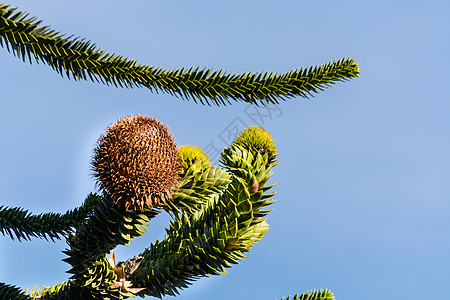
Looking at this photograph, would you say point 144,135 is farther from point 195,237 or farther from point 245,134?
point 245,134

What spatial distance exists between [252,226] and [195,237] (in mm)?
412

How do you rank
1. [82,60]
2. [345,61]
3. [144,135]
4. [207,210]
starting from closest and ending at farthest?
[144,135], [82,60], [207,210], [345,61]

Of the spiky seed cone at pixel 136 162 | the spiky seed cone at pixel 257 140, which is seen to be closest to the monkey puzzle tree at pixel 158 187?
the spiky seed cone at pixel 136 162

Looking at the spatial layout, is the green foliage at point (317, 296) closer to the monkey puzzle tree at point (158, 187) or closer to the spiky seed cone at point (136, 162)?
the monkey puzzle tree at point (158, 187)

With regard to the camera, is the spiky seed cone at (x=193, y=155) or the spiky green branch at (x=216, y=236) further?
the spiky seed cone at (x=193, y=155)

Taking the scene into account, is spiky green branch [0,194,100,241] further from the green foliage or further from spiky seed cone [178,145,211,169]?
the green foliage

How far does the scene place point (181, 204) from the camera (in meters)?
3.64

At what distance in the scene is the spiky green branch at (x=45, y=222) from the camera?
4609 mm

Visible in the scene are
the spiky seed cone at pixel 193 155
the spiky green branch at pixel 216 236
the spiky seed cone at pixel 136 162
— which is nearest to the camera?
the spiky seed cone at pixel 136 162

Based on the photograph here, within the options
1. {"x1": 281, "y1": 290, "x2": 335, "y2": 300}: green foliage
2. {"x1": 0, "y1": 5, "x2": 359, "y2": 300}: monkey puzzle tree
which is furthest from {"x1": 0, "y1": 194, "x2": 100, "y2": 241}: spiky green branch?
{"x1": 281, "y1": 290, "x2": 335, "y2": 300}: green foliage

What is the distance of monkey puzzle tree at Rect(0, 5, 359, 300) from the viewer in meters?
3.10

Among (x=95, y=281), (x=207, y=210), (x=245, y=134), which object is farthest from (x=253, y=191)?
(x=245, y=134)

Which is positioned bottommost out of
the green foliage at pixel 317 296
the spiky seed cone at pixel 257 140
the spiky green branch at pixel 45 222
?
the spiky green branch at pixel 45 222

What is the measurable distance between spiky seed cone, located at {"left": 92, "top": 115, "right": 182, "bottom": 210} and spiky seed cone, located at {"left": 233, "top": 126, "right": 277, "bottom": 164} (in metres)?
1.65
